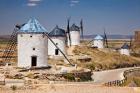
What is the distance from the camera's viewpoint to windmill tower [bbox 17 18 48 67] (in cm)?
3566

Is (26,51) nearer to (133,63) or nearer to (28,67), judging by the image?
(28,67)

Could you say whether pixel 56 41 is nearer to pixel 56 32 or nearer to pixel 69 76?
pixel 56 32

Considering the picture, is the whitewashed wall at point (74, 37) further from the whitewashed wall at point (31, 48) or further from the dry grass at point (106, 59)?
the whitewashed wall at point (31, 48)

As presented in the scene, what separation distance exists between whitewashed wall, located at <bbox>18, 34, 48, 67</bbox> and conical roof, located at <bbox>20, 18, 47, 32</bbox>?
530mm

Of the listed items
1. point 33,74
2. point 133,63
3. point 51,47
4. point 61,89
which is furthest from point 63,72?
point 133,63

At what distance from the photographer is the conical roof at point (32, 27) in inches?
1417

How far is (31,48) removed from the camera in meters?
35.7

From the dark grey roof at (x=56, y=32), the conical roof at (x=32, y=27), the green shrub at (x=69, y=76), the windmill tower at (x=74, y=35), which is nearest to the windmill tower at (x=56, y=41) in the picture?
the dark grey roof at (x=56, y=32)

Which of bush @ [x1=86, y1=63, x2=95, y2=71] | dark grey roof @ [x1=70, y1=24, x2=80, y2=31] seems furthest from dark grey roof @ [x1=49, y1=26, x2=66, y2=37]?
dark grey roof @ [x1=70, y1=24, x2=80, y2=31]

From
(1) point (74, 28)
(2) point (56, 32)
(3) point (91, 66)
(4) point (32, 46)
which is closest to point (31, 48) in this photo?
(4) point (32, 46)

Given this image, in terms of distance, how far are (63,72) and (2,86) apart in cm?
851

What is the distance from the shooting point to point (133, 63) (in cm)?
6241

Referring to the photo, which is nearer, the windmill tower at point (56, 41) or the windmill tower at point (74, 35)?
the windmill tower at point (56, 41)

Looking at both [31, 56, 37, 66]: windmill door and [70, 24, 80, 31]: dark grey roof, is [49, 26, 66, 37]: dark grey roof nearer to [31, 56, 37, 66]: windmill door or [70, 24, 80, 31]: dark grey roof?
[31, 56, 37, 66]: windmill door
